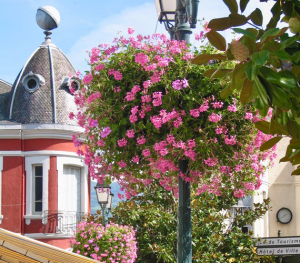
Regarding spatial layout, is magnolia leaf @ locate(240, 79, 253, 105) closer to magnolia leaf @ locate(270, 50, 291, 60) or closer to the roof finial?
magnolia leaf @ locate(270, 50, 291, 60)

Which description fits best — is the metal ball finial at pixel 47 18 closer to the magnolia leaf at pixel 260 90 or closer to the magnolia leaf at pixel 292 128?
→ the magnolia leaf at pixel 292 128

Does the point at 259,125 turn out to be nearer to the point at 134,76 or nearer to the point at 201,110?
the point at 201,110

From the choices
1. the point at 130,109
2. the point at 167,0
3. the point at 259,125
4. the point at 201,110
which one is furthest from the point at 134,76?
the point at 259,125

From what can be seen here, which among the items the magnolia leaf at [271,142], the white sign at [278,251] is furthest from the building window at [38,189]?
the magnolia leaf at [271,142]

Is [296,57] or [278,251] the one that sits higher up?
[296,57]

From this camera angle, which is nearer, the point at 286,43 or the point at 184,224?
the point at 286,43

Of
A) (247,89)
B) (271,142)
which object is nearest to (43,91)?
(271,142)

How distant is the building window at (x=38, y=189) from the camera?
55.9 ft

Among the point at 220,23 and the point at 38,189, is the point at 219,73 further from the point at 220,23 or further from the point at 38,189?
the point at 38,189

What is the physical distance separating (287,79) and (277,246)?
759 cm

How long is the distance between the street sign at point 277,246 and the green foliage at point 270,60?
665cm

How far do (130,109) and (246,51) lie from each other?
2698mm

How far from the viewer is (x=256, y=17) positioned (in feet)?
6.33

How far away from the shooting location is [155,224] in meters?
8.27
